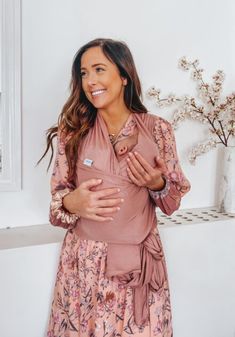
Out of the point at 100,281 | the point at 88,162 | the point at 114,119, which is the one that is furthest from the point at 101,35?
the point at 100,281

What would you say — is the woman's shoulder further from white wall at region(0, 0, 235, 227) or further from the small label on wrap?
white wall at region(0, 0, 235, 227)

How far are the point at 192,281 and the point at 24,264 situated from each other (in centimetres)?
58

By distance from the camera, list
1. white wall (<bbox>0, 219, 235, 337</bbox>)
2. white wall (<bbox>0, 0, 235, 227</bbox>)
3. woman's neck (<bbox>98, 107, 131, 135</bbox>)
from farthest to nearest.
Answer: white wall (<bbox>0, 0, 235, 227</bbox>) → white wall (<bbox>0, 219, 235, 337</bbox>) → woman's neck (<bbox>98, 107, 131, 135</bbox>)

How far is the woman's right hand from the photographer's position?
824mm

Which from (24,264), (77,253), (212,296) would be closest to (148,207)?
(77,253)

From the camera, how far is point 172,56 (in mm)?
Answer: 1379

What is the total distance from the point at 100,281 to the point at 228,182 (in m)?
0.75

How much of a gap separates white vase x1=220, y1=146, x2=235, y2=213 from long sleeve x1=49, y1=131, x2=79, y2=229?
2.37 ft

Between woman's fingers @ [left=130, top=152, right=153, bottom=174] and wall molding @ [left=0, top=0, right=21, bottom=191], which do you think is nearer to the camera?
woman's fingers @ [left=130, top=152, right=153, bottom=174]

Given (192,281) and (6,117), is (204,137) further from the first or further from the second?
(6,117)

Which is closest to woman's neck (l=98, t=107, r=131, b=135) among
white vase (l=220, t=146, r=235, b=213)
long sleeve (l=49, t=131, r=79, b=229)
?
long sleeve (l=49, t=131, r=79, b=229)

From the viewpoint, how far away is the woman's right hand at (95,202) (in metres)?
0.82

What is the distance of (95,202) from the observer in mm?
824

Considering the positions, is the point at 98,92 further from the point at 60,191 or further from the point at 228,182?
the point at 228,182
